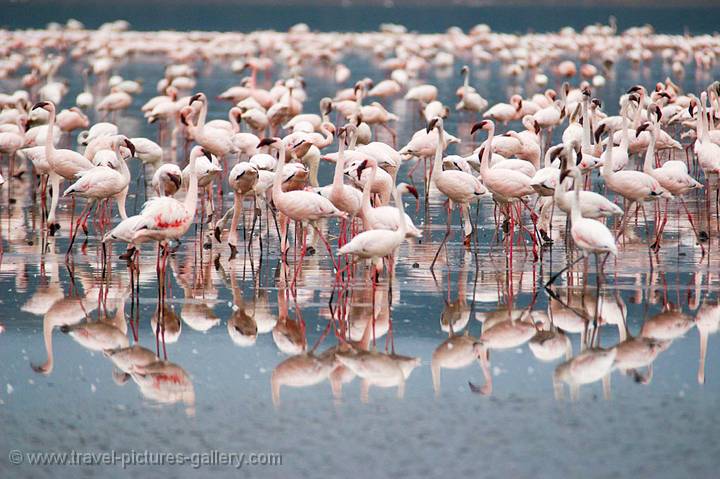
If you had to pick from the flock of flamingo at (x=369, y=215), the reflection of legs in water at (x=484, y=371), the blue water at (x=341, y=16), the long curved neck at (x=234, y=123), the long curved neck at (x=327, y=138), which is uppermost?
the blue water at (x=341, y=16)

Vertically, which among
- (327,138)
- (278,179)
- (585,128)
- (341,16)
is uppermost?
(341,16)

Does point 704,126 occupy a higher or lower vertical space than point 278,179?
higher

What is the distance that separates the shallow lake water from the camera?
7.27 meters

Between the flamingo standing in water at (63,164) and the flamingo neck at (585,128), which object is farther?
the flamingo neck at (585,128)

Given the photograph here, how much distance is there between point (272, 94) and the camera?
75.7 feet

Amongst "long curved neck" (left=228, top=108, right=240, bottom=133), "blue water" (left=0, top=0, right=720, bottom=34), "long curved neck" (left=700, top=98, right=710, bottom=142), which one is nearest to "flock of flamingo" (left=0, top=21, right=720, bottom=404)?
"long curved neck" (left=700, top=98, right=710, bottom=142)

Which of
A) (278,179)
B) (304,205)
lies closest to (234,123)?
(278,179)

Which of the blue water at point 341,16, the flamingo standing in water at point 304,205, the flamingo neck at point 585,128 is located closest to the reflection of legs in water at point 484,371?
the flamingo standing in water at point 304,205

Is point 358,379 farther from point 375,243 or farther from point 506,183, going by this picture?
point 506,183

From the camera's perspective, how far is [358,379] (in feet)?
28.5

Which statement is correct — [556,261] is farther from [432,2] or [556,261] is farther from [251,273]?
[432,2]

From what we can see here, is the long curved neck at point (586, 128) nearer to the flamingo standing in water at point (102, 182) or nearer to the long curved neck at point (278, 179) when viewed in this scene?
the long curved neck at point (278, 179)

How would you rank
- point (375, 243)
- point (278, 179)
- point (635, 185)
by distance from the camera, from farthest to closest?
point (635, 185)
point (278, 179)
point (375, 243)

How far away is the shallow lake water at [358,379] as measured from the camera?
7.27 meters
